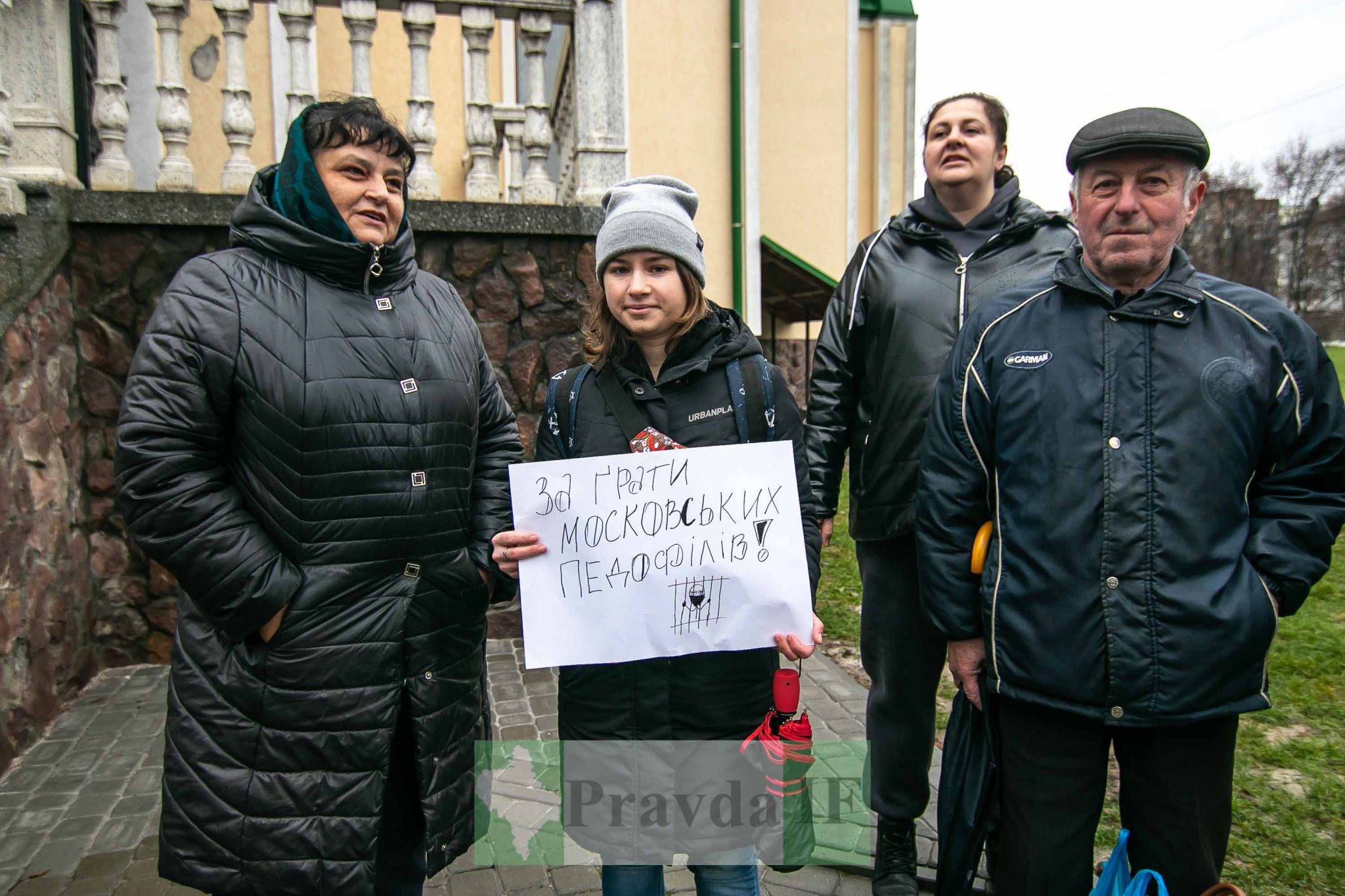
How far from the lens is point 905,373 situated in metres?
2.72

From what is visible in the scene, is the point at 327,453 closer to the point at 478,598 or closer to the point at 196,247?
the point at 478,598

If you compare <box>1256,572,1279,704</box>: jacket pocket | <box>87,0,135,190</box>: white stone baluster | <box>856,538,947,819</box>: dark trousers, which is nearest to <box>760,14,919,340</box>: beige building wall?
<box>87,0,135,190</box>: white stone baluster

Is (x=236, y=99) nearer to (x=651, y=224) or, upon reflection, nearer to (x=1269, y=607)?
(x=651, y=224)

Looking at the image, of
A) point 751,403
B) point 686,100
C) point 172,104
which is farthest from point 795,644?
point 686,100

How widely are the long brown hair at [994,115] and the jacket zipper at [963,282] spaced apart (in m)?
0.29

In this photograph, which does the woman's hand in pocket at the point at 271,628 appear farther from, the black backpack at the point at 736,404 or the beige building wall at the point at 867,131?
the beige building wall at the point at 867,131

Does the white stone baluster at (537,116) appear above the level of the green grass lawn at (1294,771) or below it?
above

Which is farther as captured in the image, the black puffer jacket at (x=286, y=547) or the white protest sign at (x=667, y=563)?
the white protest sign at (x=667, y=563)

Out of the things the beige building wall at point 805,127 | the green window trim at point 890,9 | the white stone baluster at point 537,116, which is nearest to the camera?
the white stone baluster at point 537,116

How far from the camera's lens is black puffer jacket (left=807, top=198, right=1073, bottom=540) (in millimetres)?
2680

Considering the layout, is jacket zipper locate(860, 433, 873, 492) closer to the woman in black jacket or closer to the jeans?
the woman in black jacket

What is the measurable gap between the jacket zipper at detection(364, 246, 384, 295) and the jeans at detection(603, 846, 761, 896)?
1.54m

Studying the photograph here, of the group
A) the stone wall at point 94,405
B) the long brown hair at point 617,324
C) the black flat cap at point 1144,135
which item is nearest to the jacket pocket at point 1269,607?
the black flat cap at point 1144,135

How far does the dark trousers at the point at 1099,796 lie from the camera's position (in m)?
1.99
